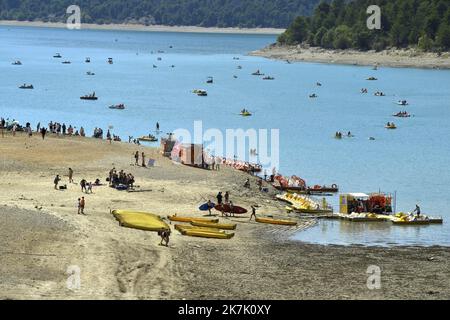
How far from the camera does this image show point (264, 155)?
303ft

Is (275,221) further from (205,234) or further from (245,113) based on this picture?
(245,113)

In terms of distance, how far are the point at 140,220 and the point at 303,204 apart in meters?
14.7

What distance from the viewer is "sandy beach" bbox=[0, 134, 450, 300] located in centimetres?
4094

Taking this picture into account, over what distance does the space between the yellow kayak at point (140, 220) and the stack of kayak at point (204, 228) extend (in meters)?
1.05

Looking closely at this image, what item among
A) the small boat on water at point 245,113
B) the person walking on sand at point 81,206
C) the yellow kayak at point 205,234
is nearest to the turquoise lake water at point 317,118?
the small boat on water at point 245,113

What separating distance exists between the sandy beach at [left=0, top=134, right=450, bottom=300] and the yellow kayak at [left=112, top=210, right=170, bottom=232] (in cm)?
56

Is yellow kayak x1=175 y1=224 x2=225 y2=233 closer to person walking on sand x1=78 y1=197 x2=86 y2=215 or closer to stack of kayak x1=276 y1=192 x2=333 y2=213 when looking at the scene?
person walking on sand x1=78 y1=197 x2=86 y2=215

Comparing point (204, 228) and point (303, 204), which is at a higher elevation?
point (204, 228)

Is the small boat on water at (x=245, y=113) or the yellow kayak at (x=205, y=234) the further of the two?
the small boat on water at (x=245, y=113)

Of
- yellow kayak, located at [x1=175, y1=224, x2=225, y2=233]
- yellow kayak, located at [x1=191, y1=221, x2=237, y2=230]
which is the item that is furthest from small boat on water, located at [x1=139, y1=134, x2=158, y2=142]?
yellow kayak, located at [x1=175, y1=224, x2=225, y2=233]

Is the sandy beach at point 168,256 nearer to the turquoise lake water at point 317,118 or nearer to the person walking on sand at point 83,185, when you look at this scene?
the person walking on sand at point 83,185

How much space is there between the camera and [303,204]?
65.1m

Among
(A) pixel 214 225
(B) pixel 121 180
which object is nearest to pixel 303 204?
(B) pixel 121 180

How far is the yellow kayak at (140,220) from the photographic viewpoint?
52375 mm
